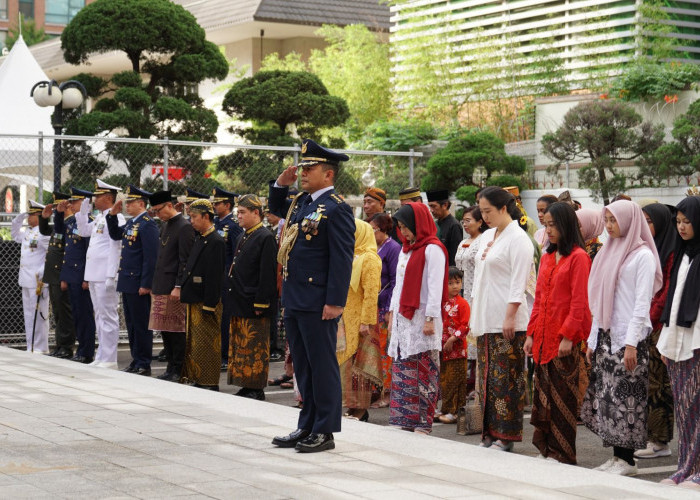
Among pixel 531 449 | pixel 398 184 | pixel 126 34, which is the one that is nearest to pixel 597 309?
pixel 531 449

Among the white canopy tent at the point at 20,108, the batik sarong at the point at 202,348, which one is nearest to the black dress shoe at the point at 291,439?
the batik sarong at the point at 202,348

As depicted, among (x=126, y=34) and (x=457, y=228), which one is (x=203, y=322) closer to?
(x=457, y=228)

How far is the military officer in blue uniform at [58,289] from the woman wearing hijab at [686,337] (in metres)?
8.66

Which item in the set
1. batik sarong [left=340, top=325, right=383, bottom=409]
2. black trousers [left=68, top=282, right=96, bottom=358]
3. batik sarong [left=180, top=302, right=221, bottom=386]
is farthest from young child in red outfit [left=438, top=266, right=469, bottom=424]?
black trousers [left=68, top=282, right=96, bottom=358]

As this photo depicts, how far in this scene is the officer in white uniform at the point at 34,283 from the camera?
14.5 meters

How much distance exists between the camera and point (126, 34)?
23.1 m

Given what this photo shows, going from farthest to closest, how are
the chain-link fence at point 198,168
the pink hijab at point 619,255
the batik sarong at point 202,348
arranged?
the chain-link fence at point 198,168 → the batik sarong at point 202,348 → the pink hijab at point 619,255

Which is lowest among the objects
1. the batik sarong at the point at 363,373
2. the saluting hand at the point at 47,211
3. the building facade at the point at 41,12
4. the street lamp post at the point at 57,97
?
the batik sarong at the point at 363,373

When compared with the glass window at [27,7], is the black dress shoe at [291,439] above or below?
below

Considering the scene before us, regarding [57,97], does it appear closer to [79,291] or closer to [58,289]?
[58,289]

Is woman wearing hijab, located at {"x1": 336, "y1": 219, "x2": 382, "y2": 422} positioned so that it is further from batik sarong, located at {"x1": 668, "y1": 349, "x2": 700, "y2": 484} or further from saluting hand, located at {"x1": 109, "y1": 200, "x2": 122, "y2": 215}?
saluting hand, located at {"x1": 109, "y1": 200, "x2": 122, "y2": 215}

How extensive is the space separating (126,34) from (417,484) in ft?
60.2

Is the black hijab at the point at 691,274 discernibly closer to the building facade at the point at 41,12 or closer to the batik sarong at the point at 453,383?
the batik sarong at the point at 453,383

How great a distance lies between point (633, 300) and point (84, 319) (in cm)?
795
